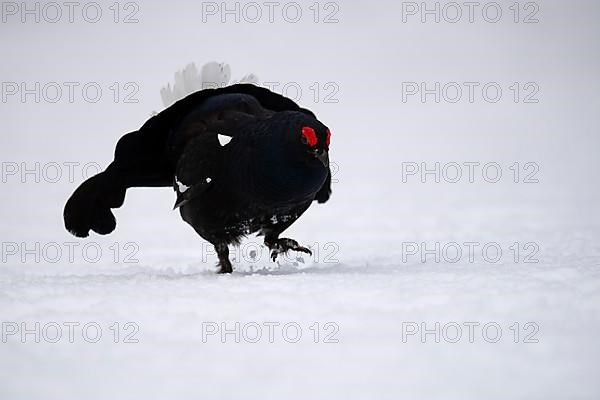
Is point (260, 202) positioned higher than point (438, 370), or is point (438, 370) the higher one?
point (260, 202)

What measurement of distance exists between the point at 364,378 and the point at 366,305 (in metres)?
0.62

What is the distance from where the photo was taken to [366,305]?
8.83ft

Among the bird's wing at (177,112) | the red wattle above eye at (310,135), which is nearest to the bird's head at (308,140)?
the red wattle above eye at (310,135)

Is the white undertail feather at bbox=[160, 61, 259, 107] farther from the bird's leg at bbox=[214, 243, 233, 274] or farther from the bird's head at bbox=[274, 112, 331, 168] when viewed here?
the bird's head at bbox=[274, 112, 331, 168]

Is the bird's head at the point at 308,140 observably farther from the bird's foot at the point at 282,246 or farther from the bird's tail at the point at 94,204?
the bird's tail at the point at 94,204

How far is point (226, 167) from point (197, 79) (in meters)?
1.36

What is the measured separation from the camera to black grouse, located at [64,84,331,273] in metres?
3.77

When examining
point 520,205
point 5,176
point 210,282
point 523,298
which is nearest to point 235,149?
point 210,282

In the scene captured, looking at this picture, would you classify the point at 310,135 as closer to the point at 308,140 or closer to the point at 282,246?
the point at 308,140

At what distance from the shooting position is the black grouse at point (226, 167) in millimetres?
3768

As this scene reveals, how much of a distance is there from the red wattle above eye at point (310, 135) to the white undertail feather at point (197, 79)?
153cm

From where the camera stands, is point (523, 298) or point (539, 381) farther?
point (523, 298)

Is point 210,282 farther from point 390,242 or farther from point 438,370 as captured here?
point 390,242

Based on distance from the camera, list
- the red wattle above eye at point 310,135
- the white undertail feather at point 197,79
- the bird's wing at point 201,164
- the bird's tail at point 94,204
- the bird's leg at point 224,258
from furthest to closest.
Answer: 1. the white undertail feather at point 197,79
2. the bird's tail at point 94,204
3. the bird's leg at point 224,258
4. the bird's wing at point 201,164
5. the red wattle above eye at point 310,135
